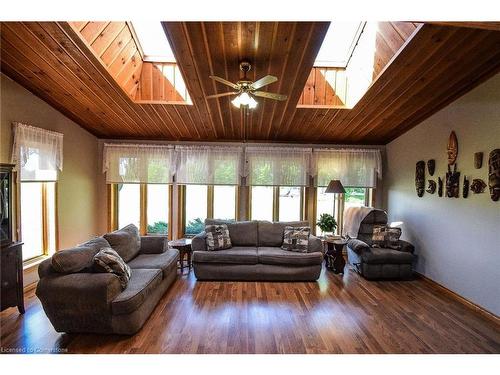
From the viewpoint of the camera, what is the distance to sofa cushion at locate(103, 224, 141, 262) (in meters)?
3.62

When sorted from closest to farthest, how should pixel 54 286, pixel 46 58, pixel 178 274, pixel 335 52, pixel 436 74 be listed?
pixel 54 286, pixel 46 58, pixel 436 74, pixel 335 52, pixel 178 274

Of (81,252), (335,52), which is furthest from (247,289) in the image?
(335,52)

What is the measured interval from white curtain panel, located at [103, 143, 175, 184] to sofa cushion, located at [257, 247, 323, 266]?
276cm

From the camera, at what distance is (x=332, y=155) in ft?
19.1

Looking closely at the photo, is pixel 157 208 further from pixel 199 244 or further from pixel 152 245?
pixel 199 244

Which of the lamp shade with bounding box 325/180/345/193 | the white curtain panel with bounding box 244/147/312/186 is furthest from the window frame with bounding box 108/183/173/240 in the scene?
the lamp shade with bounding box 325/180/345/193

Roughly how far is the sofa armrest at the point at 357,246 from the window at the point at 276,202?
1518 mm

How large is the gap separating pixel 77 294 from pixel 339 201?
5118mm

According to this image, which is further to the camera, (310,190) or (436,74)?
(310,190)

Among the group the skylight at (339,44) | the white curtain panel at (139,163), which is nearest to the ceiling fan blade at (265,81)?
the skylight at (339,44)

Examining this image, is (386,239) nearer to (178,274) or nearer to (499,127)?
(499,127)

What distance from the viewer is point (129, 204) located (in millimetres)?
5949

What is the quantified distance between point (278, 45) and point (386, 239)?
3595mm

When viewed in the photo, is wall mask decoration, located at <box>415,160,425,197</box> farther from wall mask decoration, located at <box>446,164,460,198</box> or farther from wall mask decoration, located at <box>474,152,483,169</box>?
wall mask decoration, located at <box>474,152,483,169</box>
